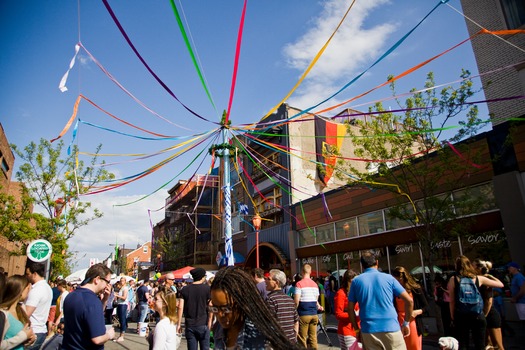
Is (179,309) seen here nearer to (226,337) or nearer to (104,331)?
(104,331)

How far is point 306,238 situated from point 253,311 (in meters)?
19.4

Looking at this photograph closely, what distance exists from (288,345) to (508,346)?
315 inches

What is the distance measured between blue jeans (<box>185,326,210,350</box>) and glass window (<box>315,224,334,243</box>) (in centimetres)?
1381

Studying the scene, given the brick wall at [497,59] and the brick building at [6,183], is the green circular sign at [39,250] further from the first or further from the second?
the brick wall at [497,59]

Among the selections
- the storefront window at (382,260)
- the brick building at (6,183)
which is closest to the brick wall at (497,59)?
the storefront window at (382,260)

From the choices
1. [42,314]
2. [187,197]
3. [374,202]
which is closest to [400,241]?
[374,202]

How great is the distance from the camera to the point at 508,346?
296 inches

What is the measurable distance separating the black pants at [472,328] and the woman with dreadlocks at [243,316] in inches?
167

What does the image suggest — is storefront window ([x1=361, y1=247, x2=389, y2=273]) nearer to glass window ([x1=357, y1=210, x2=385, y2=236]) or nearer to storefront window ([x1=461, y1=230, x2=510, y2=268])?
glass window ([x1=357, y1=210, x2=385, y2=236])

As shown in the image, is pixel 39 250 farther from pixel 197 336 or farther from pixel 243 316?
pixel 243 316

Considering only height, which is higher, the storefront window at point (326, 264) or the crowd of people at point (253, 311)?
the storefront window at point (326, 264)

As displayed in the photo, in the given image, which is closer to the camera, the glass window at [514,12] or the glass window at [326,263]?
the glass window at [514,12]

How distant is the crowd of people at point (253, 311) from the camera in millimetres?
2088

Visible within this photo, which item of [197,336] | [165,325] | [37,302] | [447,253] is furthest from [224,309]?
[447,253]
